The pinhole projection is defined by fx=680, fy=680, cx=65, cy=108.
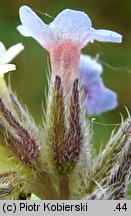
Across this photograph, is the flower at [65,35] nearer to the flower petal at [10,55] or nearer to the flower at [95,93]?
the flower petal at [10,55]

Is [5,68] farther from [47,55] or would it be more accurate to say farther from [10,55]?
[47,55]

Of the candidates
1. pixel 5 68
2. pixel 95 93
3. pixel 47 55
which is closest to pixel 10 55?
pixel 5 68

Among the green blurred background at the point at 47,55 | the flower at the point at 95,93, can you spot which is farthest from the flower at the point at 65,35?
the green blurred background at the point at 47,55

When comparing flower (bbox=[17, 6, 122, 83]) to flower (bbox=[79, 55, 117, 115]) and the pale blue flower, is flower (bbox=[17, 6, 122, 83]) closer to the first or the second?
the pale blue flower

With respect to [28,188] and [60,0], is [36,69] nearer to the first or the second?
[60,0]

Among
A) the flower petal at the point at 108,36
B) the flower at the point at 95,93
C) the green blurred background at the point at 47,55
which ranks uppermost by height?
the green blurred background at the point at 47,55

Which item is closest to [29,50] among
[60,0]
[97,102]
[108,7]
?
[60,0]
